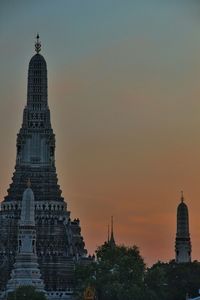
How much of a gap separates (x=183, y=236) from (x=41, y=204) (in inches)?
957

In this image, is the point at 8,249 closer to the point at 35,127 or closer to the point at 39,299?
the point at 35,127

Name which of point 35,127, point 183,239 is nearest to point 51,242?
point 35,127

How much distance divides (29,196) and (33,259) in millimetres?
5943

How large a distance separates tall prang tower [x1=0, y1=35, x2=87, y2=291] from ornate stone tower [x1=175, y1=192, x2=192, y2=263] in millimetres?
18355

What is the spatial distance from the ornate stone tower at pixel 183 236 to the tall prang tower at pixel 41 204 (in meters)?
18.4

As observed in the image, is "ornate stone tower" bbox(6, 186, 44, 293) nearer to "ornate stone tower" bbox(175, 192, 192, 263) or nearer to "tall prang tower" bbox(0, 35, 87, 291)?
"tall prang tower" bbox(0, 35, 87, 291)

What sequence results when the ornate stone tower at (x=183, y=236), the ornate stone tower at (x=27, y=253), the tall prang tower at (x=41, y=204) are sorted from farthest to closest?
the ornate stone tower at (x=183, y=236) → the tall prang tower at (x=41, y=204) → the ornate stone tower at (x=27, y=253)

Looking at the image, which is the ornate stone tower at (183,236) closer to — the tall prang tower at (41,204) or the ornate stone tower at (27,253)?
the tall prang tower at (41,204)

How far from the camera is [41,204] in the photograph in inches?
5290

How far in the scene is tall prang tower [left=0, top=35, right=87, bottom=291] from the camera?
130125 millimetres

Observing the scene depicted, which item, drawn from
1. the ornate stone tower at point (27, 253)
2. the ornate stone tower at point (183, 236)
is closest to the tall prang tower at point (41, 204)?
the ornate stone tower at point (27, 253)

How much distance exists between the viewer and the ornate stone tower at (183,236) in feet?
497

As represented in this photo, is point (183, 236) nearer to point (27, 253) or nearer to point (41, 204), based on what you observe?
point (41, 204)

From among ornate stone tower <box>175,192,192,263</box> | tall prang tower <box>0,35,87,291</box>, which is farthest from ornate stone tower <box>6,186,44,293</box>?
ornate stone tower <box>175,192,192,263</box>
